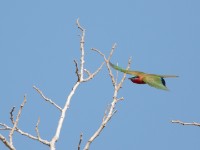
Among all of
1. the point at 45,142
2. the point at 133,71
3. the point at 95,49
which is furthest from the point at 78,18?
the point at 45,142

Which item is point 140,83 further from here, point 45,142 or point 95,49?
point 45,142

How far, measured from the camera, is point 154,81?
534 centimetres

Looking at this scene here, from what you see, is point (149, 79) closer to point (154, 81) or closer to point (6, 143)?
point (154, 81)

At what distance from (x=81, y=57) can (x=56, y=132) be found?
1357mm

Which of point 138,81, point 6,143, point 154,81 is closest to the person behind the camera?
point 6,143

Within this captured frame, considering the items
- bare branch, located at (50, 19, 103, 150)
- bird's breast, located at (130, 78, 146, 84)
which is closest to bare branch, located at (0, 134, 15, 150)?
bare branch, located at (50, 19, 103, 150)

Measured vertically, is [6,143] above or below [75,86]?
below

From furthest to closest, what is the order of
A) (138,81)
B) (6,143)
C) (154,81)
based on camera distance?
(138,81), (154,81), (6,143)

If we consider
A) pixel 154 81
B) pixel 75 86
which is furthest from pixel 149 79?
pixel 75 86

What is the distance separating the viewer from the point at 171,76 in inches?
215

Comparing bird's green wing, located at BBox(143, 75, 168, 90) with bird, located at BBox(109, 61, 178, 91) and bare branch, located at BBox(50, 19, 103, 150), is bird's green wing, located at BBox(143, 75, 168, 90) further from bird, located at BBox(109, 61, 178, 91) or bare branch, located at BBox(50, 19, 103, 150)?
bare branch, located at BBox(50, 19, 103, 150)

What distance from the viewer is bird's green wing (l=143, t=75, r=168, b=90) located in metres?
5.17

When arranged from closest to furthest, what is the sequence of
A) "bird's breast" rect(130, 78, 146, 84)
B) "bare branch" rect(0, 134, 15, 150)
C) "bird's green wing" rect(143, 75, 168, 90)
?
"bare branch" rect(0, 134, 15, 150) < "bird's green wing" rect(143, 75, 168, 90) < "bird's breast" rect(130, 78, 146, 84)

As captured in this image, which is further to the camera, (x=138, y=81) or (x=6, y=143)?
(x=138, y=81)
